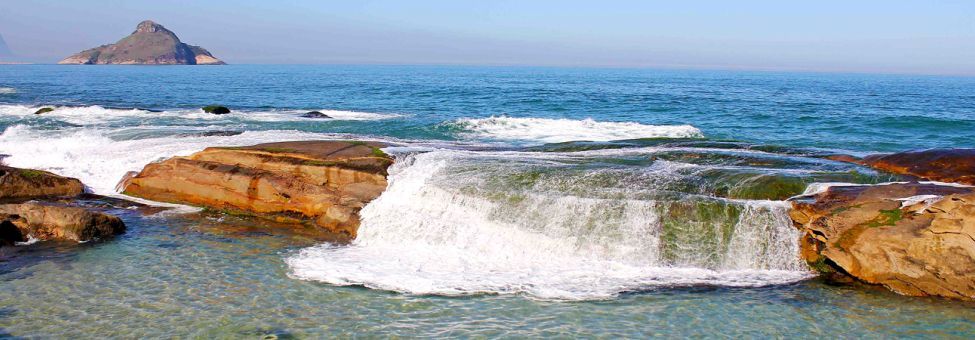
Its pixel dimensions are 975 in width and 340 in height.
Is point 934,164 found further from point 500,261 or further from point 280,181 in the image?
point 280,181

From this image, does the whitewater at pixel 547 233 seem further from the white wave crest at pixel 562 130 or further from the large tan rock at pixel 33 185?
the white wave crest at pixel 562 130

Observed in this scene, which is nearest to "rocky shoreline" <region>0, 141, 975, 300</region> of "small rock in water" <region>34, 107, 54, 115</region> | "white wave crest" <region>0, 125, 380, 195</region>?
"white wave crest" <region>0, 125, 380, 195</region>

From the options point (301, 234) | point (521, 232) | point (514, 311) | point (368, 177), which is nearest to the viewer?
point (514, 311)

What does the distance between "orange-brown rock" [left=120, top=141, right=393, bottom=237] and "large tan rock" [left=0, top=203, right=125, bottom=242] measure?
2706 mm

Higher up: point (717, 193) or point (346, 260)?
point (717, 193)

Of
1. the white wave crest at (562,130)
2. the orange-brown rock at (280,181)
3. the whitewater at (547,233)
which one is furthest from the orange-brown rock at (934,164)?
the white wave crest at (562,130)

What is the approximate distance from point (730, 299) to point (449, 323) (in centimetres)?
388

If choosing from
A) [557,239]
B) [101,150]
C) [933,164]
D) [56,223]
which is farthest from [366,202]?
[933,164]

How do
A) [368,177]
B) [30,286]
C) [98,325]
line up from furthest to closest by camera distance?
[368,177] < [30,286] < [98,325]

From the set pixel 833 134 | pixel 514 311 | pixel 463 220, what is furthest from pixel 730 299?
pixel 833 134

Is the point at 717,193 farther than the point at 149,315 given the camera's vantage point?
Yes

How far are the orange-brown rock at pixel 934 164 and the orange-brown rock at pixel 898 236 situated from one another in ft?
3.74

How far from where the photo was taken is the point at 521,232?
40.0ft

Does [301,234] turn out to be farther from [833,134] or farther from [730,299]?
[833,134]
